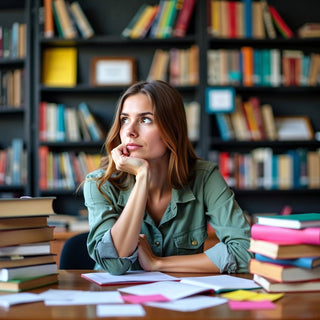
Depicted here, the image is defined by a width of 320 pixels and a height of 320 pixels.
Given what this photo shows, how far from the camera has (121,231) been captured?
1.55m

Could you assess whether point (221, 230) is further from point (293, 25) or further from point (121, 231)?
point (293, 25)

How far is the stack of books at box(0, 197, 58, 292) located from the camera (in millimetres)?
1242

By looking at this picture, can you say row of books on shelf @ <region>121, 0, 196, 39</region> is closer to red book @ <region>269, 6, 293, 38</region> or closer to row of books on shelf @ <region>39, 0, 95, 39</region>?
row of books on shelf @ <region>39, 0, 95, 39</region>

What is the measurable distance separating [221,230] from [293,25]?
8.25 ft

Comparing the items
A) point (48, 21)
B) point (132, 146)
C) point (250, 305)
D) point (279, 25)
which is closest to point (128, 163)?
point (132, 146)

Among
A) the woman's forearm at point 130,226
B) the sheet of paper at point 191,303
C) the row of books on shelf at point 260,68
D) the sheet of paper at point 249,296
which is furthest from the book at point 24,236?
the row of books on shelf at point 260,68

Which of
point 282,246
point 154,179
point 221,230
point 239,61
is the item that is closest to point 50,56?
point 239,61

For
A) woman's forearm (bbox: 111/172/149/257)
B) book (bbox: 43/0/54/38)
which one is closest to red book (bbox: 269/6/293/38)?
book (bbox: 43/0/54/38)

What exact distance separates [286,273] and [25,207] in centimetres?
69

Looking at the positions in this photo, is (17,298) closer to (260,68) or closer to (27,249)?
(27,249)

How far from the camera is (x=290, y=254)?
1.18 meters

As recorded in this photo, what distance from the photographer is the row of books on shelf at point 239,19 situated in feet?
11.5

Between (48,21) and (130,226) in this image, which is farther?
(48,21)

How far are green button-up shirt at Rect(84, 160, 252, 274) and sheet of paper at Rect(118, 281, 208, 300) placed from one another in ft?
1.19
